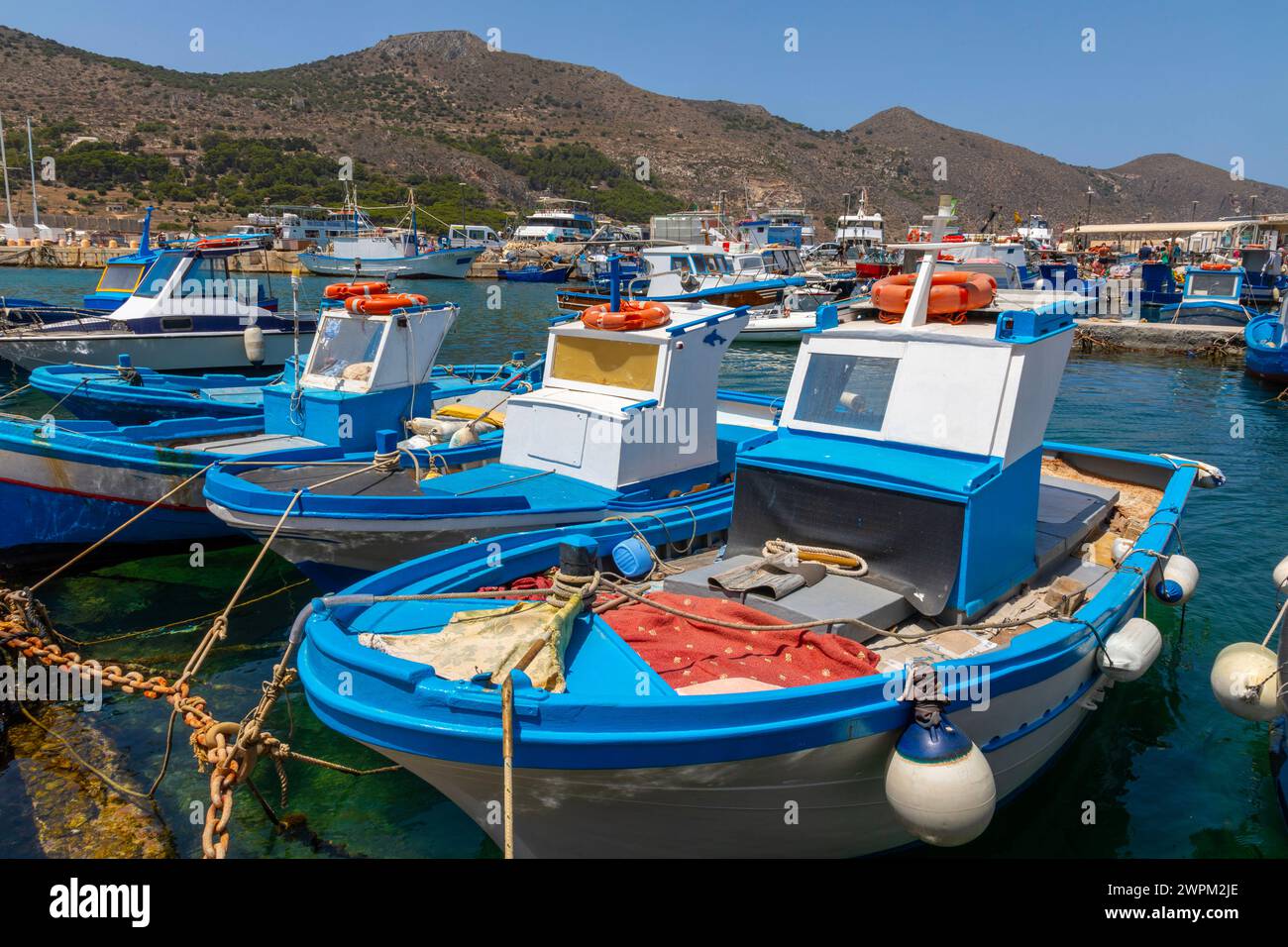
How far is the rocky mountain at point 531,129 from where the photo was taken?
328 feet

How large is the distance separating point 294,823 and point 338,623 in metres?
1.83

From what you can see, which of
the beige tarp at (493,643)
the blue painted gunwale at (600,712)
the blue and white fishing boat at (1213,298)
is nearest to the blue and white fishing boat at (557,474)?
the blue painted gunwale at (600,712)

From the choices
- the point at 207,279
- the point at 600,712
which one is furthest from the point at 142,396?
the point at 600,712

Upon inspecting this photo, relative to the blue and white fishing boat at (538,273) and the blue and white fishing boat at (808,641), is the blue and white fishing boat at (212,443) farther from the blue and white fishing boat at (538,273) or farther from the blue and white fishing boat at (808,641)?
the blue and white fishing boat at (538,273)

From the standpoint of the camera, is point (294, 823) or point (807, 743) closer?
point (807, 743)

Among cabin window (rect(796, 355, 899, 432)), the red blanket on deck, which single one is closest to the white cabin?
cabin window (rect(796, 355, 899, 432))

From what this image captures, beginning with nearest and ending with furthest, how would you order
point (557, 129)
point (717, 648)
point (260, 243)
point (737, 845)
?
point (737, 845), point (717, 648), point (260, 243), point (557, 129)

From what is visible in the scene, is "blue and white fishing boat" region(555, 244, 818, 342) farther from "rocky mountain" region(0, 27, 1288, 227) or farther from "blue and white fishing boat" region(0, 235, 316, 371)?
"rocky mountain" region(0, 27, 1288, 227)

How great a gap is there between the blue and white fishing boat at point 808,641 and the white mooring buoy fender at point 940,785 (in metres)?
0.01

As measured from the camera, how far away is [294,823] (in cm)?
611

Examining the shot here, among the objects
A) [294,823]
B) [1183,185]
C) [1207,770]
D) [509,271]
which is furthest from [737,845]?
[1183,185]

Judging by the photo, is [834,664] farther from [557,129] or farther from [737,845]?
[557,129]

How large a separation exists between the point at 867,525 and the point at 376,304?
762 cm
